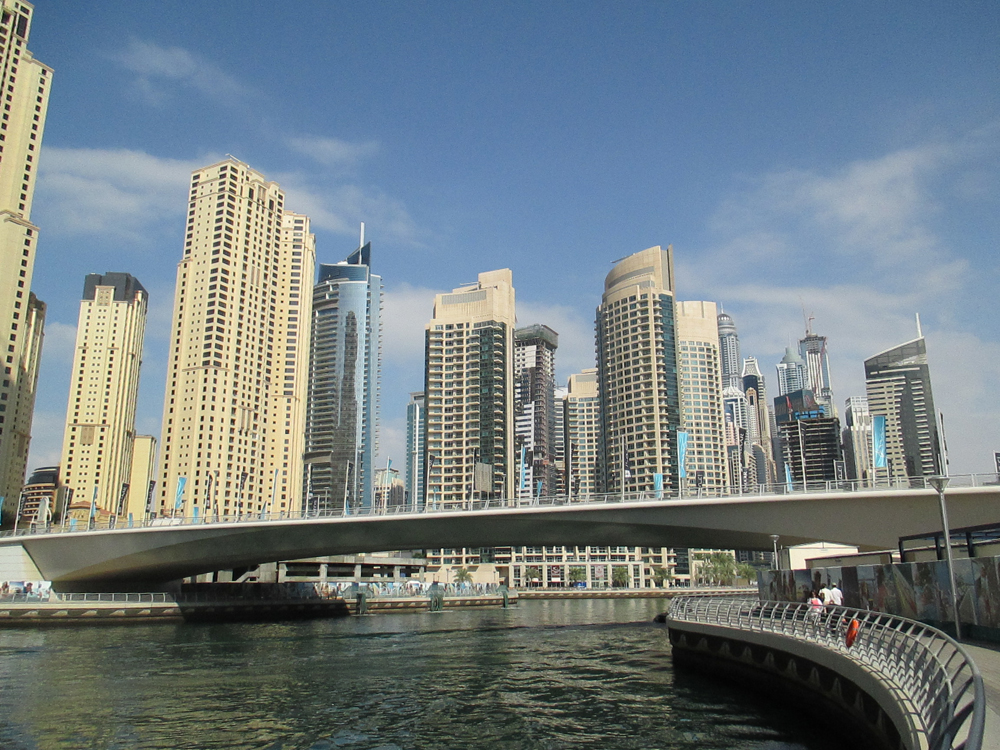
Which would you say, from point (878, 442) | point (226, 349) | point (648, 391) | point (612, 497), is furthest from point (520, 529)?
point (648, 391)

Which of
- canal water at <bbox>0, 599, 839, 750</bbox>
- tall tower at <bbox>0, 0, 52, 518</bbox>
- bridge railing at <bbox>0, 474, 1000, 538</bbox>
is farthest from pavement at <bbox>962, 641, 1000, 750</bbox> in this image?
tall tower at <bbox>0, 0, 52, 518</bbox>

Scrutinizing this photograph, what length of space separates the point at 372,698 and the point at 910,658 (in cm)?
2164

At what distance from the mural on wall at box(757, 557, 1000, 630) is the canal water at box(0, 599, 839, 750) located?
16.9 ft

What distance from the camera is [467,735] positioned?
25391mm

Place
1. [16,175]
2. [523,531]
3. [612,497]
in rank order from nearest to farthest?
[523,531] → [612,497] → [16,175]

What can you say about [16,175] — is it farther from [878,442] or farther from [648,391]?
[648,391]

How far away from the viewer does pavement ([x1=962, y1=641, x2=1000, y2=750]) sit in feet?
→ 37.1

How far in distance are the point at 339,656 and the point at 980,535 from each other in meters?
34.0

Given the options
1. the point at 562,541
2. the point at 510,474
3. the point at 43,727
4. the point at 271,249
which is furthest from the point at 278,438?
the point at 43,727

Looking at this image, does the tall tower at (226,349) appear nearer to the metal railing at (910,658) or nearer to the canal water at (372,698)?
the canal water at (372,698)

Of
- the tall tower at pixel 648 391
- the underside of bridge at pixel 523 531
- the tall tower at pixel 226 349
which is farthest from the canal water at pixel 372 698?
the tall tower at pixel 648 391

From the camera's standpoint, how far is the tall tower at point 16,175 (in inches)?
5044

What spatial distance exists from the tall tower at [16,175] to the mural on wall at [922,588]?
129881 millimetres

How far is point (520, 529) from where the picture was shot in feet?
222
